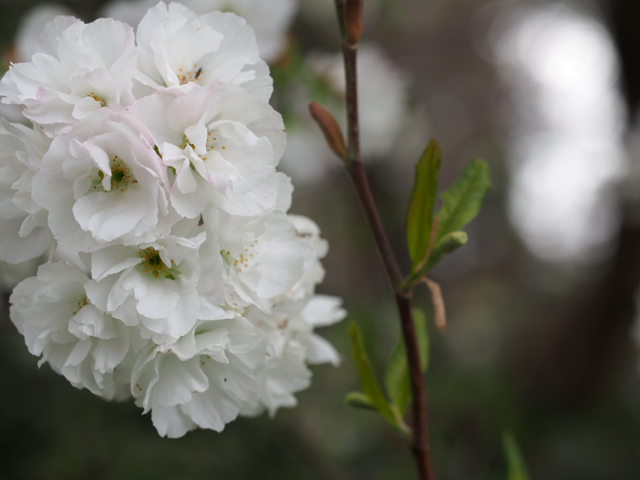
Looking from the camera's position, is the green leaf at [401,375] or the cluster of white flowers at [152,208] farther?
the green leaf at [401,375]

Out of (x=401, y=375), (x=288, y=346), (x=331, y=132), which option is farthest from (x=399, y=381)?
(x=331, y=132)

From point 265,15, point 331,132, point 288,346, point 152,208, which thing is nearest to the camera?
point 152,208

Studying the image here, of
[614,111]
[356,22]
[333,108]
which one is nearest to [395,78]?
[333,108]

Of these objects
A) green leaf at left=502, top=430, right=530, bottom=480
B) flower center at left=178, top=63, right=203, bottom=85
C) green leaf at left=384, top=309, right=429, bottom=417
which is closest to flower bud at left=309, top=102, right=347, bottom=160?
flower center at left=178, top=63, right=203, bottom=85

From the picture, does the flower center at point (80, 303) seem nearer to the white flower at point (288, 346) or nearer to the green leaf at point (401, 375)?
the white flower at point (288, 346)

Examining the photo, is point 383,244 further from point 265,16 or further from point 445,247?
point 265,16

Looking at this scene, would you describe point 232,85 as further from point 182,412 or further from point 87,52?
point 182,412

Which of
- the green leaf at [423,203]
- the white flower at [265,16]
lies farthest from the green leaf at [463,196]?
the white flower at [265,16]
